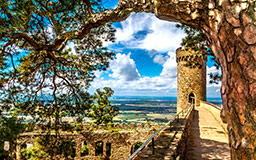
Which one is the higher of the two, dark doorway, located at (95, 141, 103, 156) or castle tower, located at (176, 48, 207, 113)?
castle tower, located at (176, 48, 207, 113)

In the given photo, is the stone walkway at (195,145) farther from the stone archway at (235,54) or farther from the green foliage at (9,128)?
the green foliage at (9,128)

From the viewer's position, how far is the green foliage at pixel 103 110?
732 inches

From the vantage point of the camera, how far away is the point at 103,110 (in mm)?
18781

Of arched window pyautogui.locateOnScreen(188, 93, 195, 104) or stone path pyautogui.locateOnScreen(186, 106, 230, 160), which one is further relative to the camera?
arched window pyautogui.locateOnScreen(188, 93, 195, 104)

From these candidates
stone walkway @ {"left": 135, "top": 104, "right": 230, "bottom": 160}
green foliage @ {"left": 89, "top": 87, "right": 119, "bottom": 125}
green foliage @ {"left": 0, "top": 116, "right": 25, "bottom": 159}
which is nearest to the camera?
stone walkway @ {"left": 135, "top": 104, "right": 230, "bottom": 160}

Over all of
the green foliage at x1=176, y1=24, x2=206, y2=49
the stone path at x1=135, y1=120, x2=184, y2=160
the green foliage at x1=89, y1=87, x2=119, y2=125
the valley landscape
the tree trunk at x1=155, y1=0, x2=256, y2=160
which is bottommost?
the valley landscape

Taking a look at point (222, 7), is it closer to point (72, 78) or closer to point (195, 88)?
point (72, 78)

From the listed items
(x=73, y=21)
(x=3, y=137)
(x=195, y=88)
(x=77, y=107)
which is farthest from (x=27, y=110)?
(x=195, y=88)

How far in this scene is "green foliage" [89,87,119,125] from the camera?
1859cm

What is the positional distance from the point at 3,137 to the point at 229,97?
229 inches

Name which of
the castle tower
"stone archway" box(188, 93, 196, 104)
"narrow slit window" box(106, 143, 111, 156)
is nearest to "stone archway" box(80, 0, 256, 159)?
"narrow slit window" box(106, 143, 111, 156)

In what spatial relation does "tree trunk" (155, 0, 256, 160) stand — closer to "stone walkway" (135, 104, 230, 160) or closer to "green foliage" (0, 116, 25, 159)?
"stone walkway" (135, 104, 230, 160)

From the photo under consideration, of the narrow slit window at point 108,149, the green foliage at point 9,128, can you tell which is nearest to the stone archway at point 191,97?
the narrow slit window at point 108,149

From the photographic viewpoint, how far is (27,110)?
5.21 m
